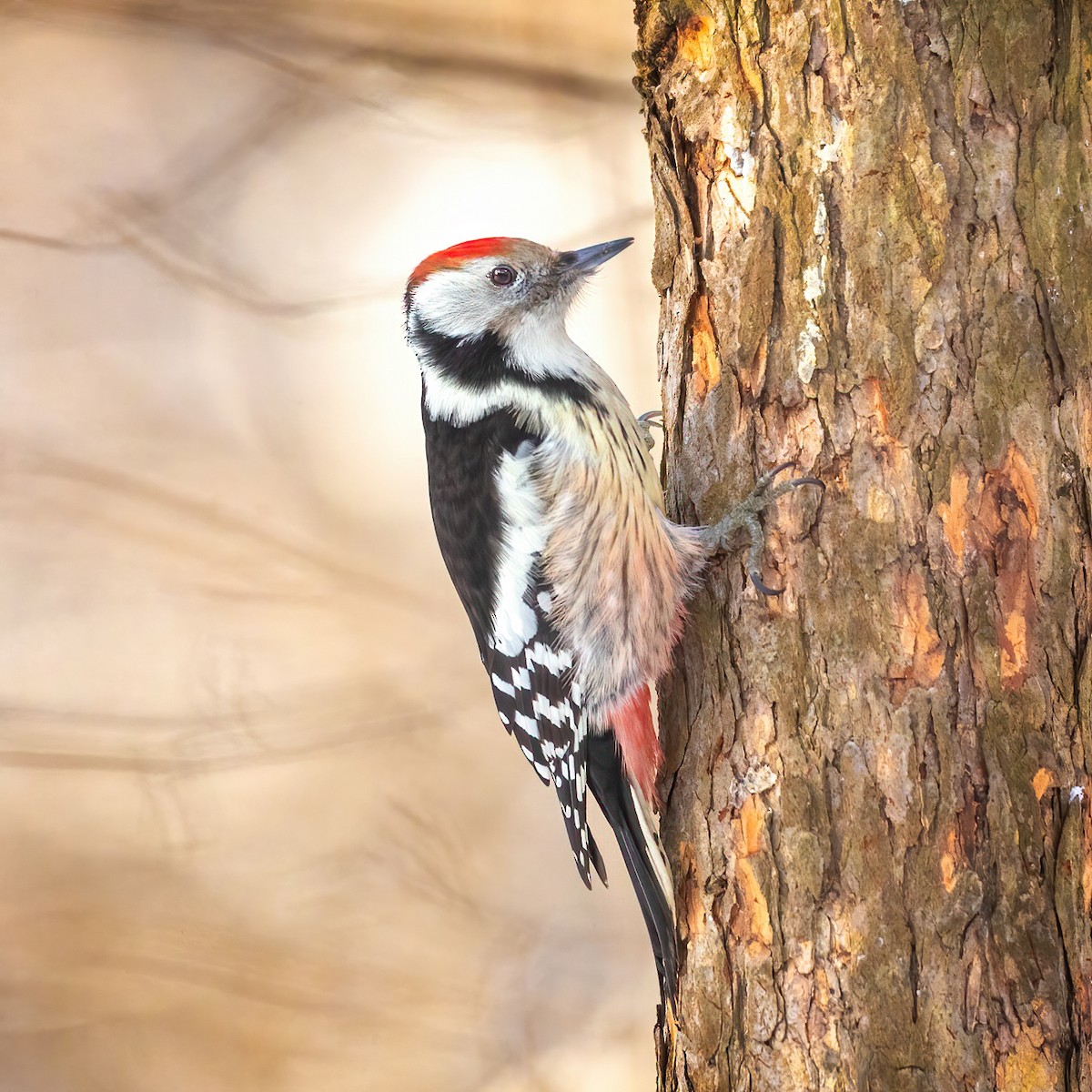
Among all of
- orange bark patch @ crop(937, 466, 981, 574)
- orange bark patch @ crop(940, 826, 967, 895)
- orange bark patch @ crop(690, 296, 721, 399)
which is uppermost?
orange bark patch @ crop(690, 296, 721, 399)

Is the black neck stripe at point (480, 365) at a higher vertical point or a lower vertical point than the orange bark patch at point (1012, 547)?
higher

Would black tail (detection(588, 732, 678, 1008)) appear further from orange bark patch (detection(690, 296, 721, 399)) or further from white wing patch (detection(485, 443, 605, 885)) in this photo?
orange bark patch (detection(690, 296, 721, 399))

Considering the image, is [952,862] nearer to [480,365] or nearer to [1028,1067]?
[1028,1067]

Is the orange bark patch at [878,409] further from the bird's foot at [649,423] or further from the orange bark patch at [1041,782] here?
the bird's foot at [649,423]

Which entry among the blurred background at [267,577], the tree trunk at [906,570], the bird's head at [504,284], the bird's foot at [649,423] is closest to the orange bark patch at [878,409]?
the tree trunk at [906,570]

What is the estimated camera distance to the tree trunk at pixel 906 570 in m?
1.40

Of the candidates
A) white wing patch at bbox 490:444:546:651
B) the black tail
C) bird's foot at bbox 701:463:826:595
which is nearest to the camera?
bird's foot at bbox 701:463:826:595

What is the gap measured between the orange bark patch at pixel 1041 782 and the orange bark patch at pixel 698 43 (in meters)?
1.19

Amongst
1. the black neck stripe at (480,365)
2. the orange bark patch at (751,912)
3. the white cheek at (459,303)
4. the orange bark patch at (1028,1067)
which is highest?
the white cheek at (459,303)

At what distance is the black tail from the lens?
172cm

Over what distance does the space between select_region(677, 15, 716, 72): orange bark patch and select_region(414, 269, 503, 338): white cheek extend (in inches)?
24.9

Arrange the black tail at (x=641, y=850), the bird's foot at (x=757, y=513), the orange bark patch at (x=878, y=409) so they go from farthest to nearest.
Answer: the black tail at (x=641, y=850) < the bird's foot at (x=757, y=513) < the orange bark patch at (x=878, y=409)

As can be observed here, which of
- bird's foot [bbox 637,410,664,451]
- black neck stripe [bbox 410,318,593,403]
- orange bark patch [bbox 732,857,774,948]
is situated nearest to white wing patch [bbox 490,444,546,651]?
black neck stripe [bbox 410,318,593,403]

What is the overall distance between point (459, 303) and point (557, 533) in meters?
0.57
